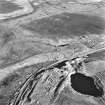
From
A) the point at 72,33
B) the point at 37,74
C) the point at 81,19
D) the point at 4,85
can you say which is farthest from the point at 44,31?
the point at 4,85

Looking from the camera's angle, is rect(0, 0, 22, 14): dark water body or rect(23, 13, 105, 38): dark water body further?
rect(0, 0, 22, 14): dark water body

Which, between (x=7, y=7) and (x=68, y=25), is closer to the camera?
(x=68, y=25)

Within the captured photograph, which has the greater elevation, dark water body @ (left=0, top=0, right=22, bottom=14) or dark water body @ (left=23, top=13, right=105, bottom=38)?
dark water body @ (left=23, top=13, right=105, bottom=38)

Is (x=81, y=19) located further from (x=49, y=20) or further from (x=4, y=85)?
(x=4, y=85)

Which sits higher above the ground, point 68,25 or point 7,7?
point 68,25
